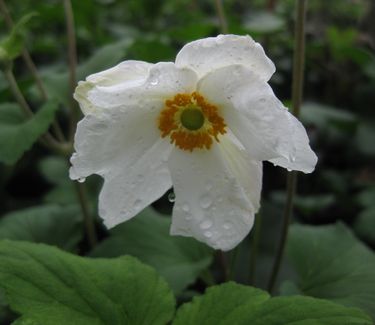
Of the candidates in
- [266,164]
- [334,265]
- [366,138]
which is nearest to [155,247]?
[334,265]

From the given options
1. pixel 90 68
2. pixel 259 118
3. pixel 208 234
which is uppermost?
pixel 259 118

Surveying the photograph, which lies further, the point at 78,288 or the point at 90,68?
the point at 90,68

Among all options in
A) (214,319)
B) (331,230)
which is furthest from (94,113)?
(331,230)

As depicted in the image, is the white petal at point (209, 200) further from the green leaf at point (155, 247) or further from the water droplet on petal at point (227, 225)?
the green leaf at point (155, 247)

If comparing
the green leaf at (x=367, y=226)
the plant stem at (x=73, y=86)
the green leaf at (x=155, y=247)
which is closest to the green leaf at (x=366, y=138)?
the green leaf at (x=367, y=226)

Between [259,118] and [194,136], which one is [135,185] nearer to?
[194,136]
